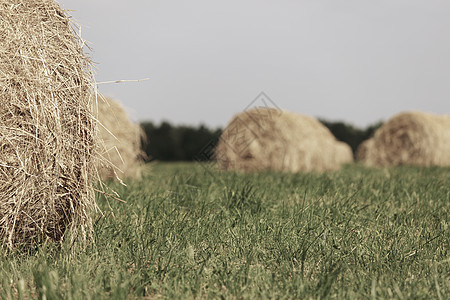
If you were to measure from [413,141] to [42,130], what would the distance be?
11304mm

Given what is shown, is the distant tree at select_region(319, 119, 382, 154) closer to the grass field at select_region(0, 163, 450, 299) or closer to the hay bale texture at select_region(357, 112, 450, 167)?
the hay bale texture at select_region(357, 112, 450, 167)

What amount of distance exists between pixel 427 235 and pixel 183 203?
2347 mm

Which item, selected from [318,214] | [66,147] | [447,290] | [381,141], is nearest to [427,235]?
[318,214]

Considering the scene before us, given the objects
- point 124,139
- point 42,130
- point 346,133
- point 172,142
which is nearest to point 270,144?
point 124,139

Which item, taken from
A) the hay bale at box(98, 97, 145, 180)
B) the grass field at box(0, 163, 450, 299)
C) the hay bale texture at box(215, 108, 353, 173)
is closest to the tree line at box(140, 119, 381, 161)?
the hay bale texture at box(215, 108, 353, 173)

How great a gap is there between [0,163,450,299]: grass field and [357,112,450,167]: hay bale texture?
7.78 meters

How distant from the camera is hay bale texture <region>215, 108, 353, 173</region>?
32.0 feet

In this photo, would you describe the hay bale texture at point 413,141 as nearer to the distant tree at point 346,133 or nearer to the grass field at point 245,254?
the grass field at point 245,254

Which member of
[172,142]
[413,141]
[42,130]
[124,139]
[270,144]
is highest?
[42,130]

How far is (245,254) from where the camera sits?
323 centimetres

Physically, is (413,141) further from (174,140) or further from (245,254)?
(174,140)

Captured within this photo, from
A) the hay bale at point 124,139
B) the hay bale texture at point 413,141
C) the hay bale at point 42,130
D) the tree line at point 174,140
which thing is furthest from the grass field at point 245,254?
the tree line at point 174,140

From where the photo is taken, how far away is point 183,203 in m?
4.75

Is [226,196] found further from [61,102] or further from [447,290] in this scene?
[447,290]
